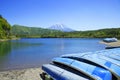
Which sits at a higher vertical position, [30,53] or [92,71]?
[92,71]

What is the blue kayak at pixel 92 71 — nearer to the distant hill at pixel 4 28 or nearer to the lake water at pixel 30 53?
the lake water at pixel 30 53

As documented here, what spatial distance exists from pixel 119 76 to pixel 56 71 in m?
2.41

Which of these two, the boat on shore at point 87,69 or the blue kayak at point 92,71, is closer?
the blue kayak at point 92,71

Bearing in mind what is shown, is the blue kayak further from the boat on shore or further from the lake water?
the lake water

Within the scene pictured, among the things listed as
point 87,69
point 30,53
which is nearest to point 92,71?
point 87,69

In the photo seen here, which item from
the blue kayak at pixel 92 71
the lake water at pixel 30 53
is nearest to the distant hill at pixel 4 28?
the lake water at pixel 30 53

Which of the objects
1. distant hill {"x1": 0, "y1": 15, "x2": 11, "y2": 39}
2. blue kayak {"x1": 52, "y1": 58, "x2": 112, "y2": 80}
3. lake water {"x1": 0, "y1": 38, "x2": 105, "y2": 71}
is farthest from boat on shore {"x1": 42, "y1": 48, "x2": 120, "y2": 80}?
distant hill {"x1": 0, "y1": 15, "x2": 11, "y2": 39}

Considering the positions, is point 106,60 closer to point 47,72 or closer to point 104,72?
point 104,72

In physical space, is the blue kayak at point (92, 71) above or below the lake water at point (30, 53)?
above

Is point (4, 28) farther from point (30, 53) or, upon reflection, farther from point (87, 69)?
point (87, 69)

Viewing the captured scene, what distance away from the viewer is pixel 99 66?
666 centimetres

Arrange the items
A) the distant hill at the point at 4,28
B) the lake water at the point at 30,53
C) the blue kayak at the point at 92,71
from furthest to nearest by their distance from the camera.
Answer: the distant hill at the point at 4,28
the lake water at the point at 30,53
the blue kayak at the point at 92,71

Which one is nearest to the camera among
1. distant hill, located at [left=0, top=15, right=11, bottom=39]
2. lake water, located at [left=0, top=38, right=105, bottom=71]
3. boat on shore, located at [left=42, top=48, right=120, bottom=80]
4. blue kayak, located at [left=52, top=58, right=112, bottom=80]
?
blue kayak, located at [left=52, top=58, right=112, bottom=80]

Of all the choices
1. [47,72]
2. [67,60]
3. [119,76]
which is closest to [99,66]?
[119,76]
